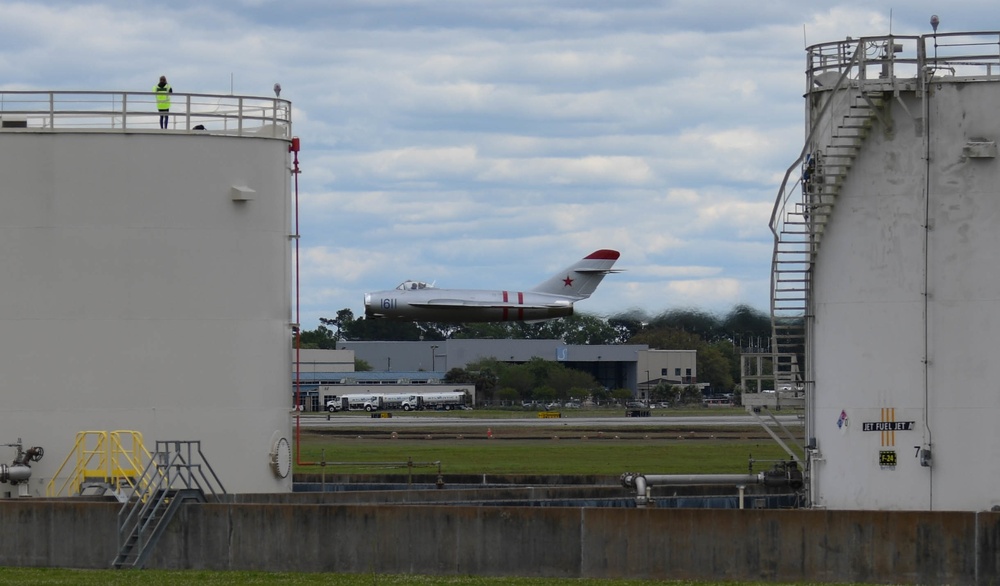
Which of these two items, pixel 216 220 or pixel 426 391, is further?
pixel 426 391

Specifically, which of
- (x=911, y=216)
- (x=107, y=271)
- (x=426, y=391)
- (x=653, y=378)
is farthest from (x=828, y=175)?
(x=653, y=378)

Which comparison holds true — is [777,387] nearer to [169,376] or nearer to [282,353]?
[282,353]

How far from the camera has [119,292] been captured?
2855cm

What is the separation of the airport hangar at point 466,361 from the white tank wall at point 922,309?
12451 centimetres

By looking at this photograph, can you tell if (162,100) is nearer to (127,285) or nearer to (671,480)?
(127,285)

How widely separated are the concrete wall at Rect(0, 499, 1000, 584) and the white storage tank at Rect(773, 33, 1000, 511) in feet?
24.4

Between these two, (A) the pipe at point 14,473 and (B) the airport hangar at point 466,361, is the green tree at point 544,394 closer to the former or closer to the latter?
(B) the airport hangar at point 466,361

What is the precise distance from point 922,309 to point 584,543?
10152 millimetres

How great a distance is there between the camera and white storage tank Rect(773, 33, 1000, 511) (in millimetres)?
27562

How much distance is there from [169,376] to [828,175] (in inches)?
514

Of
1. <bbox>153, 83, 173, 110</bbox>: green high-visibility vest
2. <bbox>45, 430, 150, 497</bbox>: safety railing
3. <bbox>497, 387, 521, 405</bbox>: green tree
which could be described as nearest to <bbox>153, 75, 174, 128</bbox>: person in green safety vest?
<bbox>153, 83, 173, 110</bbox>: green high-visibility vest

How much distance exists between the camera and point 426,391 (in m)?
153

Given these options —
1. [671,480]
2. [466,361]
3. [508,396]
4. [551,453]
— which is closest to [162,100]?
[671,480]

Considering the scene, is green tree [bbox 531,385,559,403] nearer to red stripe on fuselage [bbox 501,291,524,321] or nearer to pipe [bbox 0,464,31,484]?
red stripe on fuselage [bbox 501,291,524,321]
